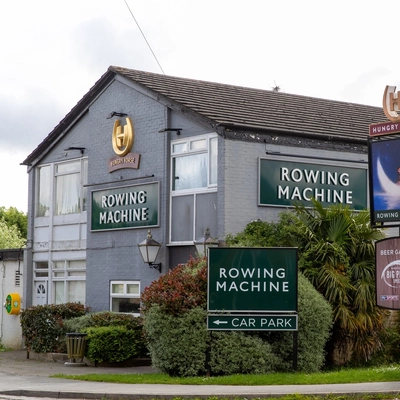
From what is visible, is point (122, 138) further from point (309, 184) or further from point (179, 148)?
A: point (309, 184)

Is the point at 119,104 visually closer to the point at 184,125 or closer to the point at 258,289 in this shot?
the point at 184,125

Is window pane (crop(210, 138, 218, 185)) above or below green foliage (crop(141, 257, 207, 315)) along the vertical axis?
above

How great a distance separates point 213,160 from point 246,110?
227 centimetres

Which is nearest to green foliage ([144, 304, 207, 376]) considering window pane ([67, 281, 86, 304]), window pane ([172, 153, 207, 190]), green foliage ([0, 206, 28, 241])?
window pane ([172, 153, 207, 190])

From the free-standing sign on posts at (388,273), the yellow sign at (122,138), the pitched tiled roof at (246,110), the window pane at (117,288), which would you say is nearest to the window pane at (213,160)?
the pitched tiled roof at (246,110)

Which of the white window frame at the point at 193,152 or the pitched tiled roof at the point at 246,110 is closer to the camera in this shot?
the white window frame at the point at 193,152

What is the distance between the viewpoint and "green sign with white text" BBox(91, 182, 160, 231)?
24703 mm

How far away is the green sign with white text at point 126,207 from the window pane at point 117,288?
160 cm

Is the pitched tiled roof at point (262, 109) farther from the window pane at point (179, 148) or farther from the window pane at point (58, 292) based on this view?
the window pane at point (58, 292)

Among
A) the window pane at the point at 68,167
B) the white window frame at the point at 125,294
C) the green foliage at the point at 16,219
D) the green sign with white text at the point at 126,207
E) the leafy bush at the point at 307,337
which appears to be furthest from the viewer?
the green foliage at the point at 16,219

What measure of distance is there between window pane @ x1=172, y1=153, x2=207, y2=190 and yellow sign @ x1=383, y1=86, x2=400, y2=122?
5915mm

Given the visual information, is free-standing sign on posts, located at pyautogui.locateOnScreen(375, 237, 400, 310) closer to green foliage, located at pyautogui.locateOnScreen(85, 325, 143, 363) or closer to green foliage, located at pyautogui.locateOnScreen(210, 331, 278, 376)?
green foliage, located at pyautogui.locateOnScreen(210, 331, 278, 376)

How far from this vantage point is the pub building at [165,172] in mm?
23047

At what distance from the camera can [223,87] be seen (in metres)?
27.6
